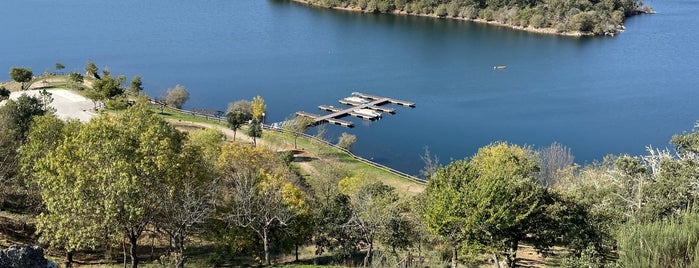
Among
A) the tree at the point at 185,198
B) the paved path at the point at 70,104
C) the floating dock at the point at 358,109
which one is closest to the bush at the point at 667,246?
the tree at the point at 185,198

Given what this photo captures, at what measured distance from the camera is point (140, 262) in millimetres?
23609

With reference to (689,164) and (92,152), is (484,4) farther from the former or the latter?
(92,152)

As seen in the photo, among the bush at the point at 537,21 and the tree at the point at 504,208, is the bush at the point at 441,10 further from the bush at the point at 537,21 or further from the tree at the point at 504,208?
the tree at the point at 504,208

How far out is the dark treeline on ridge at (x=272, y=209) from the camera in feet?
64.0

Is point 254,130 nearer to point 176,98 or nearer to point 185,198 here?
point 176,98

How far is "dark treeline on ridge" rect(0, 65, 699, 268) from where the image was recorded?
1952 centimetres

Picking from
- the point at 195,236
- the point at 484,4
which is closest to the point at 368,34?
the point at 484,4

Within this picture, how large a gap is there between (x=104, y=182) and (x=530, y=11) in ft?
367

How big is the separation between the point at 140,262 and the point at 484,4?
116 m

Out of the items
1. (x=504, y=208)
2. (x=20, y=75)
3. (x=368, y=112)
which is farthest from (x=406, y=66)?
(x=504, y=208)

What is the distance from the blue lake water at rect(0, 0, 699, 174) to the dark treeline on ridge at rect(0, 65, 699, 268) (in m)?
27.7

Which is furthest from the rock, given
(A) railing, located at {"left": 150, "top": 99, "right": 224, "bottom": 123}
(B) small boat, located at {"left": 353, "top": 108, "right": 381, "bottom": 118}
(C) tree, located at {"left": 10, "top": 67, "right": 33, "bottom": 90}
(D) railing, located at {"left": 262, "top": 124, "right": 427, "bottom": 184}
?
(B) small boat, located at {"left": 353, "top": 108, "right": 381, "bottom": 118}

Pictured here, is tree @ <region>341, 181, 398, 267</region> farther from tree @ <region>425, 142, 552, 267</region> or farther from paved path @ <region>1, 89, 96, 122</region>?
paved path @ <region>1, 89, 96, 122</region>

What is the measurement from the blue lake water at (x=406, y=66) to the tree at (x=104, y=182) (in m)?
35.9
